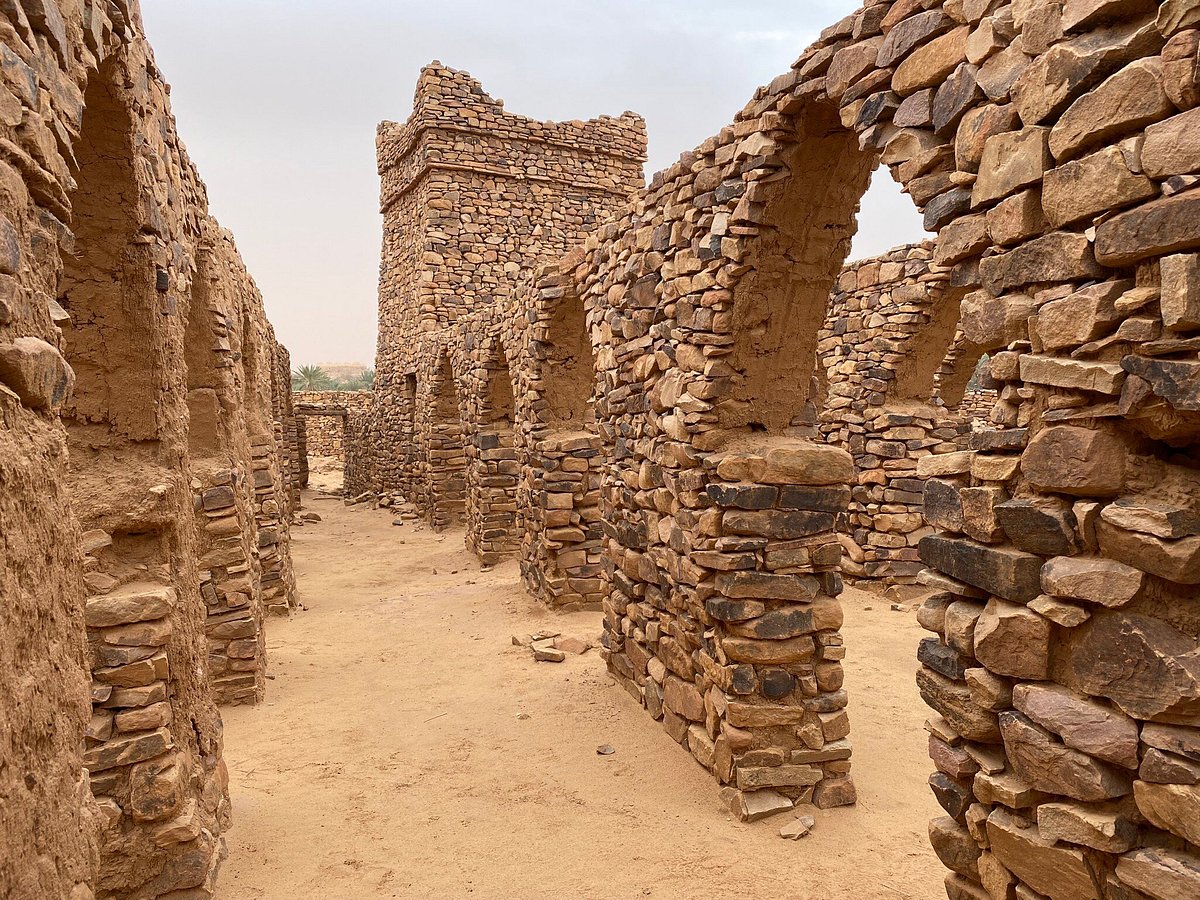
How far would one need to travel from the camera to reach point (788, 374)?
476cm

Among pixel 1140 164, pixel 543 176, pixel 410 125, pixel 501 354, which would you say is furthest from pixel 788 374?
pixel 410 125

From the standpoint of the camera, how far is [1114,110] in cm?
202

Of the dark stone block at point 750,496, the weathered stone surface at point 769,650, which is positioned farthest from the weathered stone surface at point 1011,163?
the weathered stone surface at point 769,650

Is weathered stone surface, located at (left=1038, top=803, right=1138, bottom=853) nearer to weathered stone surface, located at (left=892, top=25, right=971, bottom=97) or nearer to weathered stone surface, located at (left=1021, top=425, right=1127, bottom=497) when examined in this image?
weathered stone surface, located at (left=1021, top=425, right=1127, bottom=497)

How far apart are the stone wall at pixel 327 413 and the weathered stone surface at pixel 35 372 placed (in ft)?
59.4

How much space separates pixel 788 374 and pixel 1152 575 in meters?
2.88

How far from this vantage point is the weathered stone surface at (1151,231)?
1831 mm

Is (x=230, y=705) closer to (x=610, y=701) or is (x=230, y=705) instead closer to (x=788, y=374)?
(x=610, y=701)

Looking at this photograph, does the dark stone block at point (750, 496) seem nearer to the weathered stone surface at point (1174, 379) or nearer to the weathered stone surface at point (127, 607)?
the weathered stone surface at point (1174, 379)

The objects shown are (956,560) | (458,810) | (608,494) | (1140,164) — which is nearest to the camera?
(1140,164)

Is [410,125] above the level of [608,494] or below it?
above

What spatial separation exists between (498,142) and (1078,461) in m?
15.4

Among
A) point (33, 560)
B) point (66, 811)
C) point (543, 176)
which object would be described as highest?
point (543, 176)

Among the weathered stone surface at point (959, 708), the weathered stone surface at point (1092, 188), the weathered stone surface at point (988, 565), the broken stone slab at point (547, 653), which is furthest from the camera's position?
the broken stone slab at point (547, 653)
